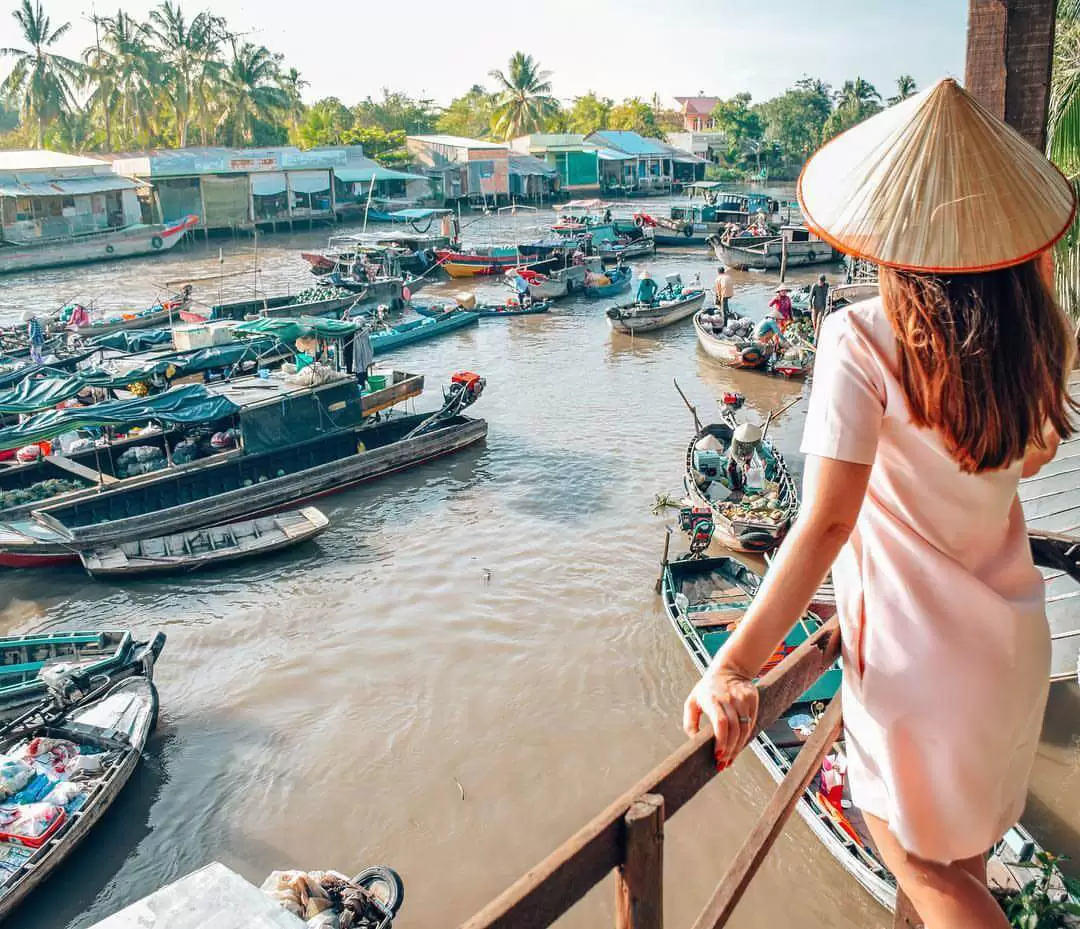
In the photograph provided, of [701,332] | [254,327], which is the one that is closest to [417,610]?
[254,327]

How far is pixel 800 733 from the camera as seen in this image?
26.2 ft

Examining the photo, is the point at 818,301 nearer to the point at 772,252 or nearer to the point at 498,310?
the point at 498,310

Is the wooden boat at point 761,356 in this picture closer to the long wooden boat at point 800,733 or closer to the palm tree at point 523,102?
the long wooden boat at point 800,733

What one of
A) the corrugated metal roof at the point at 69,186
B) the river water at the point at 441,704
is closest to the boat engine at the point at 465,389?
the river water at the point at 441,704

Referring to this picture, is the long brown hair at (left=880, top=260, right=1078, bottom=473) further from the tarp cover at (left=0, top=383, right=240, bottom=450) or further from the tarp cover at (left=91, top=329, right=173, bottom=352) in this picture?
the tarp cover at (left=91, top=329, right=173, bottom=352)

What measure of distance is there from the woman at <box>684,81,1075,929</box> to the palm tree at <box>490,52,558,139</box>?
70809 mm

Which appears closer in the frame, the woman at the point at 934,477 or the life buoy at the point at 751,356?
the woman at the point at 934,477

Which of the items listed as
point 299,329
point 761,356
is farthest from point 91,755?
point 761,356

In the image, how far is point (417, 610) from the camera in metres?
11.9

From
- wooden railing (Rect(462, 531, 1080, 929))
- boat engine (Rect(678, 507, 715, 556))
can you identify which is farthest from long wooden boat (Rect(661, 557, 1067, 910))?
wooden railing (Rect(462, 531, 1080, 929))

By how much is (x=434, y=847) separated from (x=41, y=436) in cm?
838

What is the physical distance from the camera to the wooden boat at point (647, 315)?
26141 mm

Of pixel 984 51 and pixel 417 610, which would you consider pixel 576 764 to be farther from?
pixel 984 51

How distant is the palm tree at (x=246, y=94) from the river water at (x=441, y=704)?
144 feet
